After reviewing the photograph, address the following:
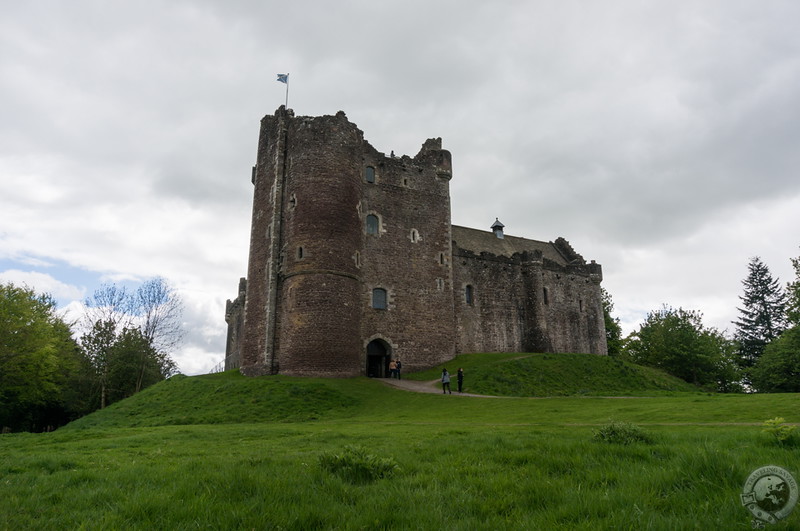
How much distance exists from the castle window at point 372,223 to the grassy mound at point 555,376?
36.3 feet

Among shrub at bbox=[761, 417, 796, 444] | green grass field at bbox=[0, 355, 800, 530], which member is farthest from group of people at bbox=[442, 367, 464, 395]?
shrub at bbox=[761, 417, 796, 444]

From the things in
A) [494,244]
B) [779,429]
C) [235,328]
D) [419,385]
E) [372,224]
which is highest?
[494,244]

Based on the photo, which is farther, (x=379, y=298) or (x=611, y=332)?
(x=611, y=332)

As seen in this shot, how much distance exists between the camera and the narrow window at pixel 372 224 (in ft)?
126

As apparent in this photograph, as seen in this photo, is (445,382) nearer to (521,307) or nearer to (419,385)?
(419,385)

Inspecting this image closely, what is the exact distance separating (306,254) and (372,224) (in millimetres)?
6922

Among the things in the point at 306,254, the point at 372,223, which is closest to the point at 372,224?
the point at 372,223

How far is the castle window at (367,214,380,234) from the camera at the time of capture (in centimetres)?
3844

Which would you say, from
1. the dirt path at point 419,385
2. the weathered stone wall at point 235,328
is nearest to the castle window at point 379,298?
the dirt path at point 419,385

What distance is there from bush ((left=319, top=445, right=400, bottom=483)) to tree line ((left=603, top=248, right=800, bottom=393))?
44536 millimetres

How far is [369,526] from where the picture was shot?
5.10 meters

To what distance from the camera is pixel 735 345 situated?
2119 inches

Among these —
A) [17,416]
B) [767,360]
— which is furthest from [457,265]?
[17,416]

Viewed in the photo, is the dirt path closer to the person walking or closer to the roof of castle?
the person walking
